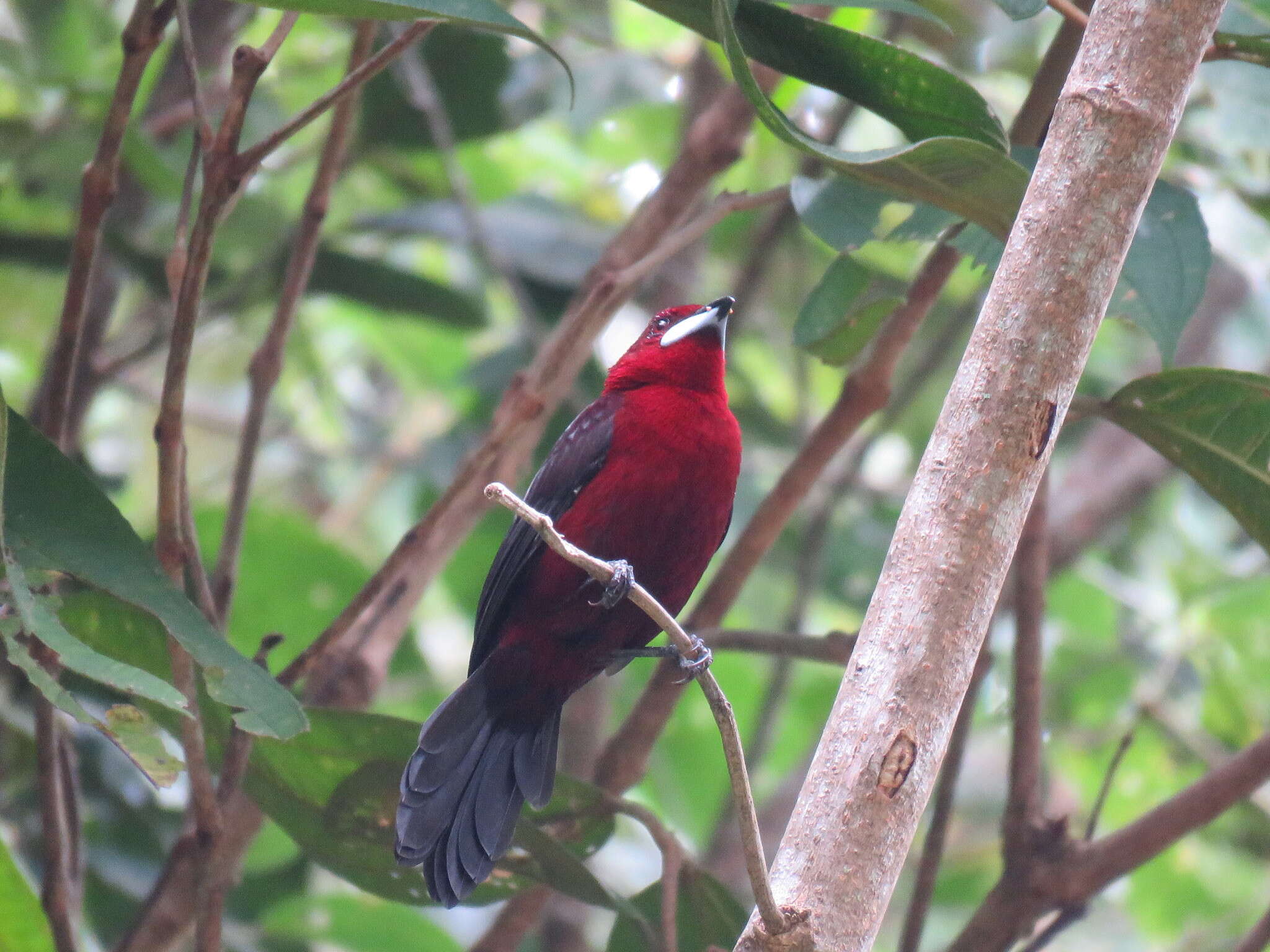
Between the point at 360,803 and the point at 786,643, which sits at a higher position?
the point at 786,643

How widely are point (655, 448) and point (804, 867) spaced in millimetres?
1400

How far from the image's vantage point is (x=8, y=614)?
1610 mm

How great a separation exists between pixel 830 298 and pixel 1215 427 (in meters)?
0.62

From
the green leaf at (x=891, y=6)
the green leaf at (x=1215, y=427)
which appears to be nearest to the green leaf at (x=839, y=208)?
the green leaf at (x=891, y=6)

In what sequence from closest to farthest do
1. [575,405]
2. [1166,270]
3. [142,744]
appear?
[142,744] → [1166,270] → [575,405]

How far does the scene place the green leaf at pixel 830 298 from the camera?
6.95 feet

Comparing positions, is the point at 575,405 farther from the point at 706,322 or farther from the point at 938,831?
the point at 938,831

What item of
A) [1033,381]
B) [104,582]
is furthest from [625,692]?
[1033,381]

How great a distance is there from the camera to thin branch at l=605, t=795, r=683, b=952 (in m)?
2.02

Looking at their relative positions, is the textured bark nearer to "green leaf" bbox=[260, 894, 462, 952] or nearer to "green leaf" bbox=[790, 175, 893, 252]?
"green leaf" bbox=[790, 175, 893, 252]

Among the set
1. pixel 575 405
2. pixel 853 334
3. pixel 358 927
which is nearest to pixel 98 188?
pixel 853 334

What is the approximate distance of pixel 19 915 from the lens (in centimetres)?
172

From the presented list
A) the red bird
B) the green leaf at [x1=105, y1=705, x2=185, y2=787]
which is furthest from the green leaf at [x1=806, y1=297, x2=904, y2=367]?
the green leaf at [x1=105, y1=705, x2=185, y2=787]

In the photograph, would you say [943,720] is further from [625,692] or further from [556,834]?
[625,692]
